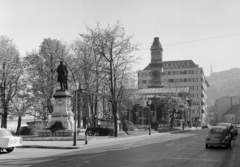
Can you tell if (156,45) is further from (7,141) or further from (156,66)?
(7,141)

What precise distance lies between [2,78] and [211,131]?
33249 mm

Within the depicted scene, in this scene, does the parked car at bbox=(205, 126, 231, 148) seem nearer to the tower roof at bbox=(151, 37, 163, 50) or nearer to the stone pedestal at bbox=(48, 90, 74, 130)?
the stone pedestal at bbox=(48, 90, 74, 130)

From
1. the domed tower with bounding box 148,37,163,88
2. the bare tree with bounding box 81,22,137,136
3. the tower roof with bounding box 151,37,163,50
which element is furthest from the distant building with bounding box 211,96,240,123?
the bare tree with bounding box 81,22,137,136

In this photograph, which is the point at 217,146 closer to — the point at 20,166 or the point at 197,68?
the point at 20,166

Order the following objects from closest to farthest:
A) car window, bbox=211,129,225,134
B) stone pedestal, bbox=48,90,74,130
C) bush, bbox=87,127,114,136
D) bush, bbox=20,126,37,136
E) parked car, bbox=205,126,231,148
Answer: parked car, bbox=205,126,231,148, car window, bbox=211,129,225,134, stone pedestal, bbox=48,90,74,130, bush, bbox=87,127,114,136, bush, bbox=20,126,37,136

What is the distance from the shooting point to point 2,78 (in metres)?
47.1

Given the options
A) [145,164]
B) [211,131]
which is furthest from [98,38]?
[145,164]

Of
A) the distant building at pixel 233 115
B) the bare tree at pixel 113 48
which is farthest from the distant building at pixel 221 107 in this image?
the bare tree at pixel 113 48

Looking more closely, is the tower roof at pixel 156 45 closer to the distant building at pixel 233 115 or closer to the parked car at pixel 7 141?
the distant building at pixel 233 115

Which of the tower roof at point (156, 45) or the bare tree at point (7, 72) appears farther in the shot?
the tower roof at point (156, 45)

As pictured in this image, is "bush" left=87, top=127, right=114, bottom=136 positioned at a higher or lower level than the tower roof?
lower

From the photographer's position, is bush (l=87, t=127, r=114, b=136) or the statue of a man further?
bush (l=87, t=127, r=114, b=136)

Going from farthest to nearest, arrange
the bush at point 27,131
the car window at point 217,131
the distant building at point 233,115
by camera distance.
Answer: the distant building at point 233,115 → the bush at point 27,131 → the car window at point 217,131

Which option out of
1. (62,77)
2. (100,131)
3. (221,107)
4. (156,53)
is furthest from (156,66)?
(62,77)
